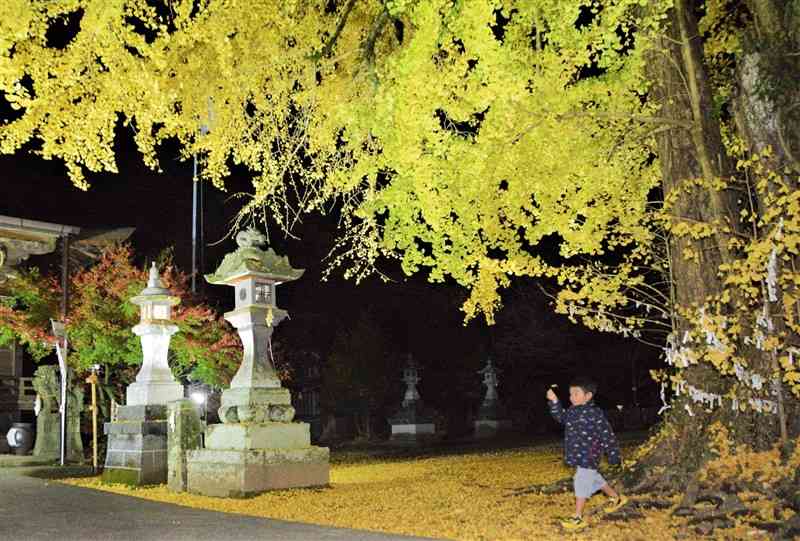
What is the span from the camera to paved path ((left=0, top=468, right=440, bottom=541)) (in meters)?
6.04

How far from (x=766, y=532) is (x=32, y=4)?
8418mm

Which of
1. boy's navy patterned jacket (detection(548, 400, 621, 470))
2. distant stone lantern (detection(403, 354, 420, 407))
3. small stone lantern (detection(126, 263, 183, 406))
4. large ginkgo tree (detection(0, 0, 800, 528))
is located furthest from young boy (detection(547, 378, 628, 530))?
distant stone lantern (detection(403, 354, 420, 407))

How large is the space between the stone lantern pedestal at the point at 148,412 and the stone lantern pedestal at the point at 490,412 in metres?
14.9

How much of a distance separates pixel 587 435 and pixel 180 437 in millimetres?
6607

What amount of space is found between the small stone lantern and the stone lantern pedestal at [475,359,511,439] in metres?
14.8

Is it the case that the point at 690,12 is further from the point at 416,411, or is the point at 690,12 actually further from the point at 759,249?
the point at 416,411

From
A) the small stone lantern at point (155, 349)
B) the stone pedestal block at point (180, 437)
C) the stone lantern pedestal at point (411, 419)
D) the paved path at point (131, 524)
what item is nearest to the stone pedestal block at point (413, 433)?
the stone lantern pedestal at point (411, 419)

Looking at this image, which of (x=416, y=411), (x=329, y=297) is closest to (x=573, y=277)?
(x=416, y=411)

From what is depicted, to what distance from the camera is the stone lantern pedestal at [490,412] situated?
85.4ft

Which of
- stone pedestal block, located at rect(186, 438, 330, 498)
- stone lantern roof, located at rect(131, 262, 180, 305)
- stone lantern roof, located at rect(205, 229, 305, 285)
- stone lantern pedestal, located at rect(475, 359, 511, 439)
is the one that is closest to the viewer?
stone pedestal block, located at rect(186, 438, 330, 498)

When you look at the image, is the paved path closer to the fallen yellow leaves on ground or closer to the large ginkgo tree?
the fallen yellow leaves on ground

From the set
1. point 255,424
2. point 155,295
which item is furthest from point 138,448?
point 255,424

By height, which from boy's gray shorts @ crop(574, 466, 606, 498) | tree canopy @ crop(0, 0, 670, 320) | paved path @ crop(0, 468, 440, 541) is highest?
tree canopy @ crop(0, 0, 670, 320)

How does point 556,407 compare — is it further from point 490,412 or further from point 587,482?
point 490,412
